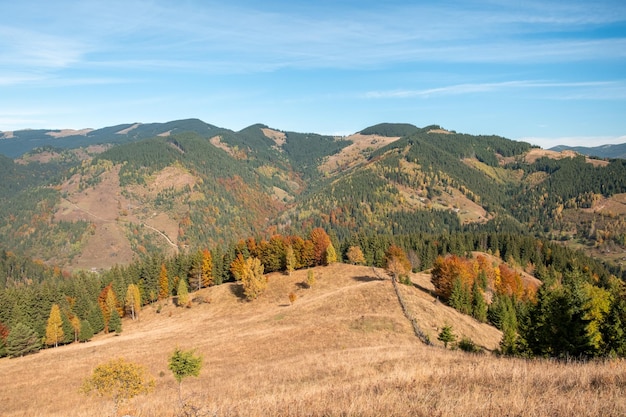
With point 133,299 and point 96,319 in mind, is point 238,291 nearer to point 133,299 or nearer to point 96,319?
point 133,299

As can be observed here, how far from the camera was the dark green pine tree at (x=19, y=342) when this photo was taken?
75.6 m

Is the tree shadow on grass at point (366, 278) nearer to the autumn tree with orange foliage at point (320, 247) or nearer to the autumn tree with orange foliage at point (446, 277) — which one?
the autumn tree with orange foliage at point (446, 277)

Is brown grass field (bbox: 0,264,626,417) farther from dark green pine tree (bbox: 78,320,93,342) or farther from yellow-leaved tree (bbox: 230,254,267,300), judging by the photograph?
dark green pine tree (bbox: 78,320,93,342)

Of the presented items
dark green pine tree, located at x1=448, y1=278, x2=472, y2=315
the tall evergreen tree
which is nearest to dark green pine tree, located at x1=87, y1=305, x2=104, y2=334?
the tall evergreen tree

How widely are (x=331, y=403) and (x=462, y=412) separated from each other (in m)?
3.89

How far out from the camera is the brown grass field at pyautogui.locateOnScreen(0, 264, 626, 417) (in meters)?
10.4

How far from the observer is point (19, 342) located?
249 feet

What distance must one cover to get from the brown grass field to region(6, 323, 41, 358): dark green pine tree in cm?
885

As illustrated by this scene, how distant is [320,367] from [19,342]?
254 feet

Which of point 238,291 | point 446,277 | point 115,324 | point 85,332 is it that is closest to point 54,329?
point 85,332

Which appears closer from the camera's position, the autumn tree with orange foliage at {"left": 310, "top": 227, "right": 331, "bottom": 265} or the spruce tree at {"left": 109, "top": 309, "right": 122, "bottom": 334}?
the spruce tree at {"left": 109, "top": 309, "right": 122, "bottom": 334}

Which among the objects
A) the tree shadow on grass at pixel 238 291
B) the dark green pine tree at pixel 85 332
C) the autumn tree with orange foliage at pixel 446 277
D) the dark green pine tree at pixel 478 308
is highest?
the autumn tree with orange foliage at pixel 446 277

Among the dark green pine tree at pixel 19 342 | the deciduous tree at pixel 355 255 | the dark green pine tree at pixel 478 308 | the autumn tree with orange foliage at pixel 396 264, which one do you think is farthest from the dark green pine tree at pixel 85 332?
the dark green pine tree at pixel 478 308

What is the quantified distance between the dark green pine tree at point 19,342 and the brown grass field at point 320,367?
8853 millimetres
